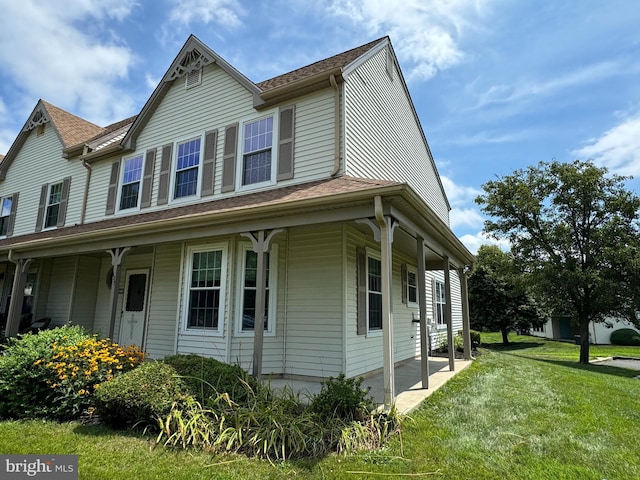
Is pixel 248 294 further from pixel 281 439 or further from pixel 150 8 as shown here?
pixel 150 8

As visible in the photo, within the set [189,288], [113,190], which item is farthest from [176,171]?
[189,288]

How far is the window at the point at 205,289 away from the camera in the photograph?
784 centimetres

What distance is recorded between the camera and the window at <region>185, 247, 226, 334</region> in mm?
7836

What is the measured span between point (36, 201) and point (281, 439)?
13953 millimetres

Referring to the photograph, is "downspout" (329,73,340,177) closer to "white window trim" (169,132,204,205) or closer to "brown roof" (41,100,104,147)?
"white window trim" (169,132,204,205)

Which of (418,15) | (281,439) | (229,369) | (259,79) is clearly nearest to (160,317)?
(229,369)

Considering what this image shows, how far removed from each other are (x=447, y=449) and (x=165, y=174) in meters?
9.09

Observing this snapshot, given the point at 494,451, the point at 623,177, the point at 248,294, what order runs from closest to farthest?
1. the point at 494,451
2. the point at 248,294
3. the point at 623,177

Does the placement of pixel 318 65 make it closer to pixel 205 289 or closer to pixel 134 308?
pixel 205 289

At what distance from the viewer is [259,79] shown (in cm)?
1074

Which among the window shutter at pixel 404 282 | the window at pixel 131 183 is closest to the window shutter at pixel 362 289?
the window shutter at pixel 404 282

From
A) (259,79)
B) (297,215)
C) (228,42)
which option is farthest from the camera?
(259,79)

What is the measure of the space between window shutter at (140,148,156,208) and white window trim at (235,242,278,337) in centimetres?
399

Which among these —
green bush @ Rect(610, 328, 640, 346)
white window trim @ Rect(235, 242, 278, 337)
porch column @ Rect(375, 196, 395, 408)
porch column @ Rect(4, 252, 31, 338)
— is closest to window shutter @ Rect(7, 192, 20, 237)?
porch column @ Rect(4, 252, 31, 338)
